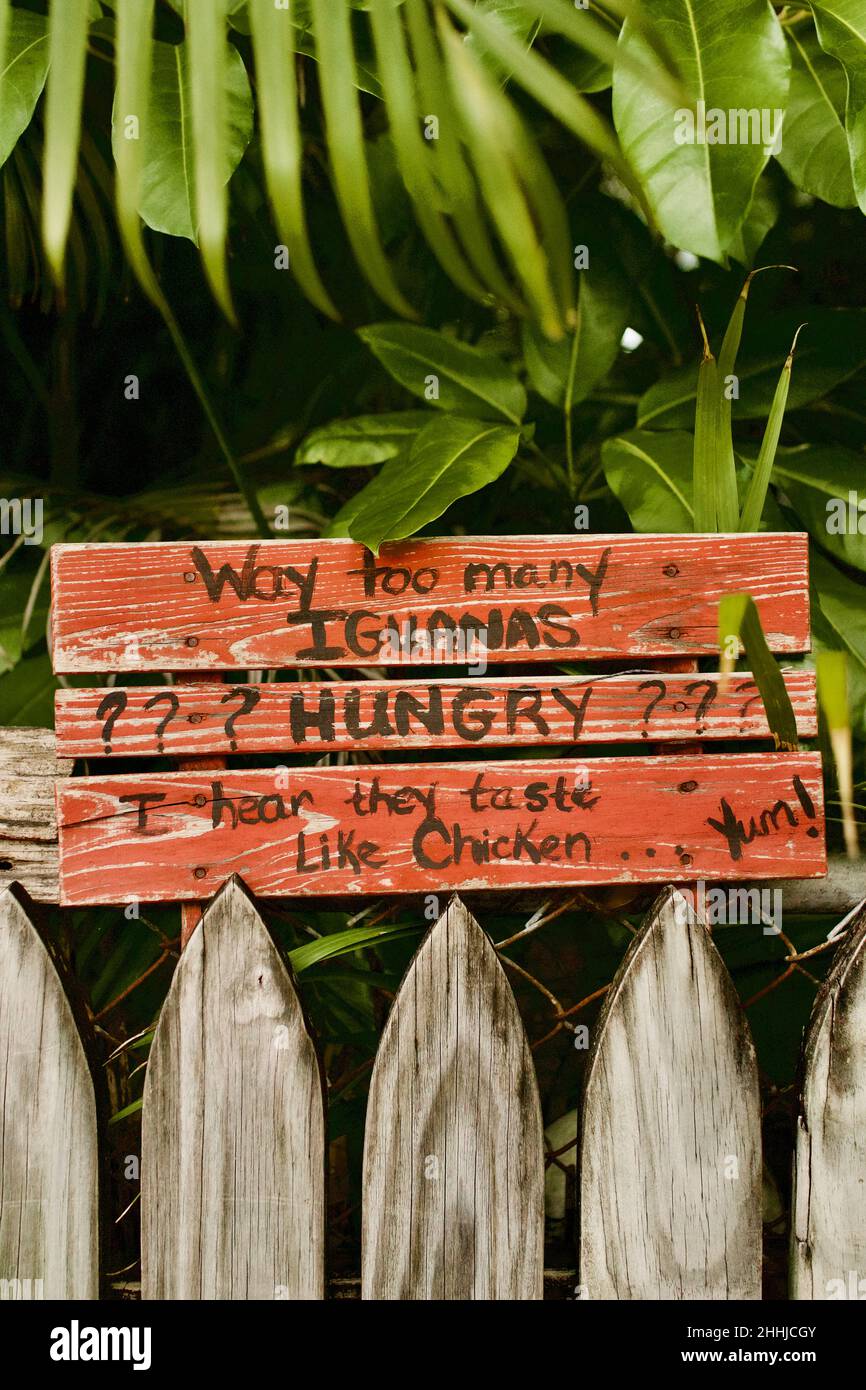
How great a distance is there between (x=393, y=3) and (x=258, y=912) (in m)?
0.68

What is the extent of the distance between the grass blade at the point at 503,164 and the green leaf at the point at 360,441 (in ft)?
1.43

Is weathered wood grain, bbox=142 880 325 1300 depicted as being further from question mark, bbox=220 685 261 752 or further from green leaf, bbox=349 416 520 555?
green leaf, bbox=349 416 520 555

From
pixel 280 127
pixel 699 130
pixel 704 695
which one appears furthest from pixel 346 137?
pixel 704 695

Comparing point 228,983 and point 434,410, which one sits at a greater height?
point 434,410

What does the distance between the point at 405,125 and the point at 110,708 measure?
53 cm

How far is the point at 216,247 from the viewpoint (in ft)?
1.90

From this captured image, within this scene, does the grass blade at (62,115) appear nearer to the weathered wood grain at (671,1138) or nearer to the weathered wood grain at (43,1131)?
the weathered wood grain at (43,1131)

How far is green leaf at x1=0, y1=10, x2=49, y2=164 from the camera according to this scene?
0.81 meters

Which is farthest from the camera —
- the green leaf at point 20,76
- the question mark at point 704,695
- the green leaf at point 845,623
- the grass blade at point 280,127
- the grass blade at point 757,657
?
the green leaf at point 845,623

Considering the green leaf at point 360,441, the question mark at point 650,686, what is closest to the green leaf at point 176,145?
the green leaf at point 360,441

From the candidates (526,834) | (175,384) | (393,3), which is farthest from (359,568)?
(175,384)

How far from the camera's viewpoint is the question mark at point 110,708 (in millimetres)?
884

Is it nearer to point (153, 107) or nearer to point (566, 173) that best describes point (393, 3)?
point (153, 107)

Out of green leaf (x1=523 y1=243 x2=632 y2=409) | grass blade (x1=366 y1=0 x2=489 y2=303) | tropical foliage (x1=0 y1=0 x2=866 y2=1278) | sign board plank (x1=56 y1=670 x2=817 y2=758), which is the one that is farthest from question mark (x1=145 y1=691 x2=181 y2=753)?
green leaf (x1=523 y1=243 x2=632 y2=409)
